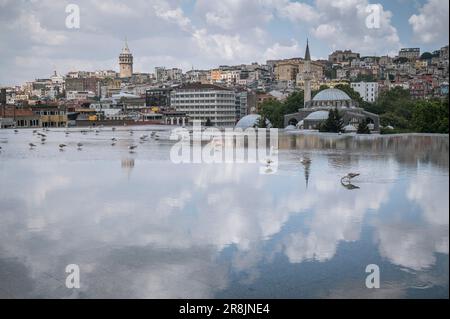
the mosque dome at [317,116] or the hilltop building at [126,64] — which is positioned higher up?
the hilltop building at [126,64]

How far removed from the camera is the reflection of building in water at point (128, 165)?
23.5 ft

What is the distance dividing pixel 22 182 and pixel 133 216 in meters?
2.55

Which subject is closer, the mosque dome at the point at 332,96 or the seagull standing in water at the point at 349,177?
the seagull standing in water at the point at 349,177

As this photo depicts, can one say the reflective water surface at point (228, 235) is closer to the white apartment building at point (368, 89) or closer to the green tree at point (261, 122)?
the green tree at point (261, 122)

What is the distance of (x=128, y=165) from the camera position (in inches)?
306

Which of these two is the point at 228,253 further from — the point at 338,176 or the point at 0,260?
the point at 338,176

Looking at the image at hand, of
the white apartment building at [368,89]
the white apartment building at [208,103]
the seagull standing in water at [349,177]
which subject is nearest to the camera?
the seagull standing in water at [349,177]

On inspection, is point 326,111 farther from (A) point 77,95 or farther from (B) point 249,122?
(A) point 77,95

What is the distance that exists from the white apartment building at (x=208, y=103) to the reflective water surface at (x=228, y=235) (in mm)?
23627

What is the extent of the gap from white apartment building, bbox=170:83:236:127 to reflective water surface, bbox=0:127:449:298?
930 inches

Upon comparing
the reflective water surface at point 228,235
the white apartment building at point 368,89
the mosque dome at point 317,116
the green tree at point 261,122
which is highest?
the white apartment building at point 368,89

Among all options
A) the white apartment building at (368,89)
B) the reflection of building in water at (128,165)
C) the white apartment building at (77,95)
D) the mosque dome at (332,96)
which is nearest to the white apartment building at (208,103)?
the white apartment building at (368,89)

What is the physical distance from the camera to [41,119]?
24.7 metres

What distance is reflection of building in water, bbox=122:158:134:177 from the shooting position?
23.5 ft
